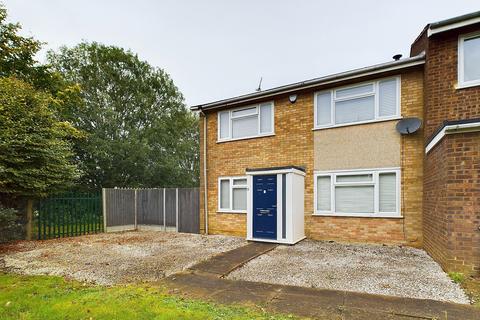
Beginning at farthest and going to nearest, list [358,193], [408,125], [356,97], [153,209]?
[153,209]
[356,97]
[358,193]
[408,125]

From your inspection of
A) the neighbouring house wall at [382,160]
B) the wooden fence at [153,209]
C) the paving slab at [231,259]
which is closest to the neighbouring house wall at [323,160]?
the neighbouring house wall at [382,160]

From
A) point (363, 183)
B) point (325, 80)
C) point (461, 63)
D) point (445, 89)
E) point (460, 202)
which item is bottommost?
point (460, 202)

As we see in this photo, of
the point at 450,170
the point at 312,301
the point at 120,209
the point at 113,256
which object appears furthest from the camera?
the point at 120,209

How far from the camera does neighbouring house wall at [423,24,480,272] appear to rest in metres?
4.82

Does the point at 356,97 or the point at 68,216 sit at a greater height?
the point at 356,97

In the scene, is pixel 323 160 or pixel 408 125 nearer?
pixel 408 125

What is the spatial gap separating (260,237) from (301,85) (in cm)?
513

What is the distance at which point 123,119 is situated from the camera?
21.3 metres

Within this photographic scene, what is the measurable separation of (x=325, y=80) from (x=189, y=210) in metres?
7.20

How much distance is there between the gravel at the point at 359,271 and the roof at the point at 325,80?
4.94 meters

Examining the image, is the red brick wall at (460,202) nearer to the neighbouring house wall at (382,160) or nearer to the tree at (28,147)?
the neighbouring house wall at (382,160)

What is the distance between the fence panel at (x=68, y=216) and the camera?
9.53 m

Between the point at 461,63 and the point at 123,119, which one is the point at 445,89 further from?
the point at 123,119

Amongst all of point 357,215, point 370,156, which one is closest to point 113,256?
point 357,215
